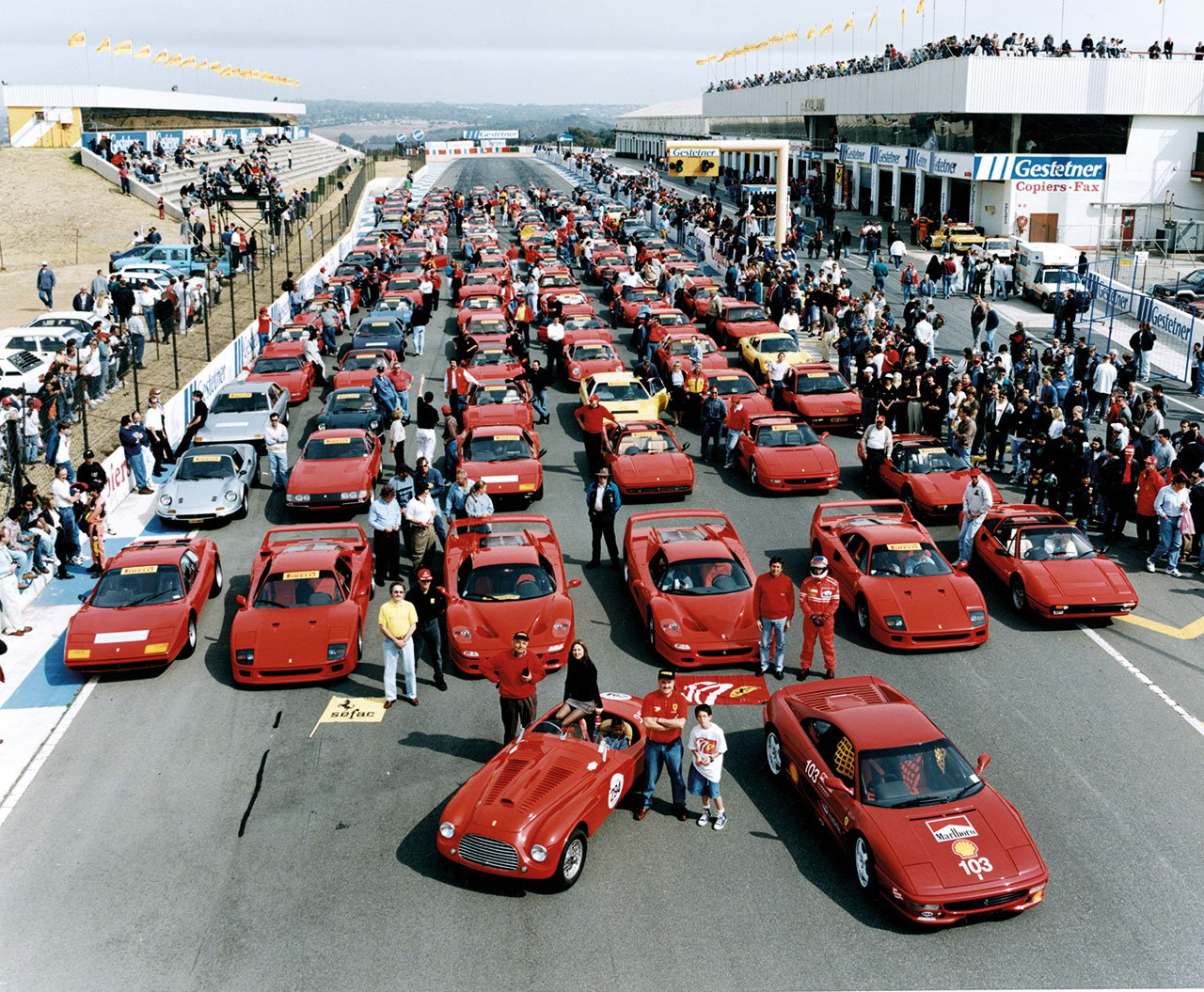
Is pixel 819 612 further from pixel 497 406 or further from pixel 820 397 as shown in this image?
pixel 820 397

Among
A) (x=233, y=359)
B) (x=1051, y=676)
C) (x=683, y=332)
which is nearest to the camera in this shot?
(x=1051, y=676)

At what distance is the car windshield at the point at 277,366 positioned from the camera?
1078 inches

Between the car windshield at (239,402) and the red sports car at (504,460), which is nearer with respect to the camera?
the red sports car at (504,460)

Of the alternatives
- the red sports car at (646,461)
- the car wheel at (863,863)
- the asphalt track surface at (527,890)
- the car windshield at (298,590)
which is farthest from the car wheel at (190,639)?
the car wheel at (863,863)

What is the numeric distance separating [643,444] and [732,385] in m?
4.40

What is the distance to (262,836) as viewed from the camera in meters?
10.5

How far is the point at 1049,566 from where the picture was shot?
50.0 ft

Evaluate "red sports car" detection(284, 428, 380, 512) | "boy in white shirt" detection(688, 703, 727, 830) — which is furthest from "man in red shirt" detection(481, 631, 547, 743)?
"red sports car" detection(284, 428, 380, 512)

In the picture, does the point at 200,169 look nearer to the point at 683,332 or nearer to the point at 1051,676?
the point at 683,332

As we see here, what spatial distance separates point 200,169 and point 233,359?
44643 millimetres

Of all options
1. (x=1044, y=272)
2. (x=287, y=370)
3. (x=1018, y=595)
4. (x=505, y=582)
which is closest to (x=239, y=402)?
(x=287, y=370)

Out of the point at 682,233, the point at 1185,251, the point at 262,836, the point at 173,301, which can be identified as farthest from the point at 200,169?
the point at 262,836

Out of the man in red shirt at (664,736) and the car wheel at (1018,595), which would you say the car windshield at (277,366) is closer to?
the car wheel at (1018,595)

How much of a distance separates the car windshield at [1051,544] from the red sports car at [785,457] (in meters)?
4.83
